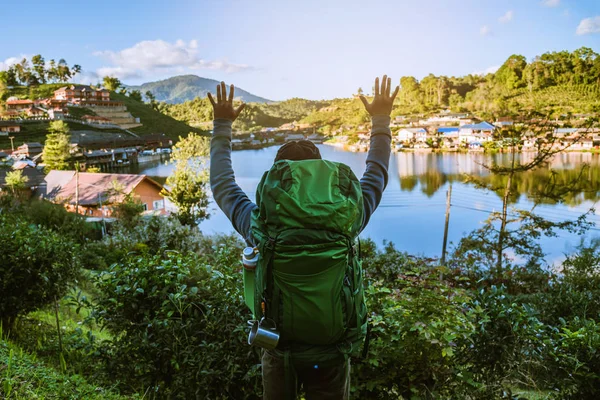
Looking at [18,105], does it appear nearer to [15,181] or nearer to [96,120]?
[96,120]

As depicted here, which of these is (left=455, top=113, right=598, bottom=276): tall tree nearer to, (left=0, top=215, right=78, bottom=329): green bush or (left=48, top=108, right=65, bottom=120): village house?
(left=0, top=215, right=78, bottom=329): green bush

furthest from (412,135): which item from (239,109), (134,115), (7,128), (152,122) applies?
(134,115)

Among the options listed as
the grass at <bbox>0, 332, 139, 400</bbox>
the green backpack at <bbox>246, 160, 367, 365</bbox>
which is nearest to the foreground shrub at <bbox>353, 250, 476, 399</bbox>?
the green backpack at <bbox>246, 160, 367, 365</bbox>

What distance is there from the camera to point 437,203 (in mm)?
24844

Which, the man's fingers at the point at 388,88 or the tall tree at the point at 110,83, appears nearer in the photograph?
the man's fingers at the point at 388,88

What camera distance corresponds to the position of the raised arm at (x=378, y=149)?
1375 millimetres

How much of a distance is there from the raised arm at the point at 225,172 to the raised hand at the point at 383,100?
1.57 feet

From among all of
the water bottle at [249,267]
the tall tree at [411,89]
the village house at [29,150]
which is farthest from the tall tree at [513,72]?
the village house at [29,150]

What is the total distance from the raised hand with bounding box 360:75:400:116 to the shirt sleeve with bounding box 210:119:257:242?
52cm

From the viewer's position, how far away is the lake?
691 inches

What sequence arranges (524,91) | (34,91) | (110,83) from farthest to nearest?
1. (110,83)
2. (34,91)
3. (524,91)

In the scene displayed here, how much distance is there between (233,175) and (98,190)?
909 inches

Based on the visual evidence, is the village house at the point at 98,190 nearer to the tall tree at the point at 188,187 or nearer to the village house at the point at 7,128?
the tall tree at the point at 188,187

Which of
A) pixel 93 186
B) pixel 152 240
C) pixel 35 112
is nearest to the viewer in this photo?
pixel 152 240
